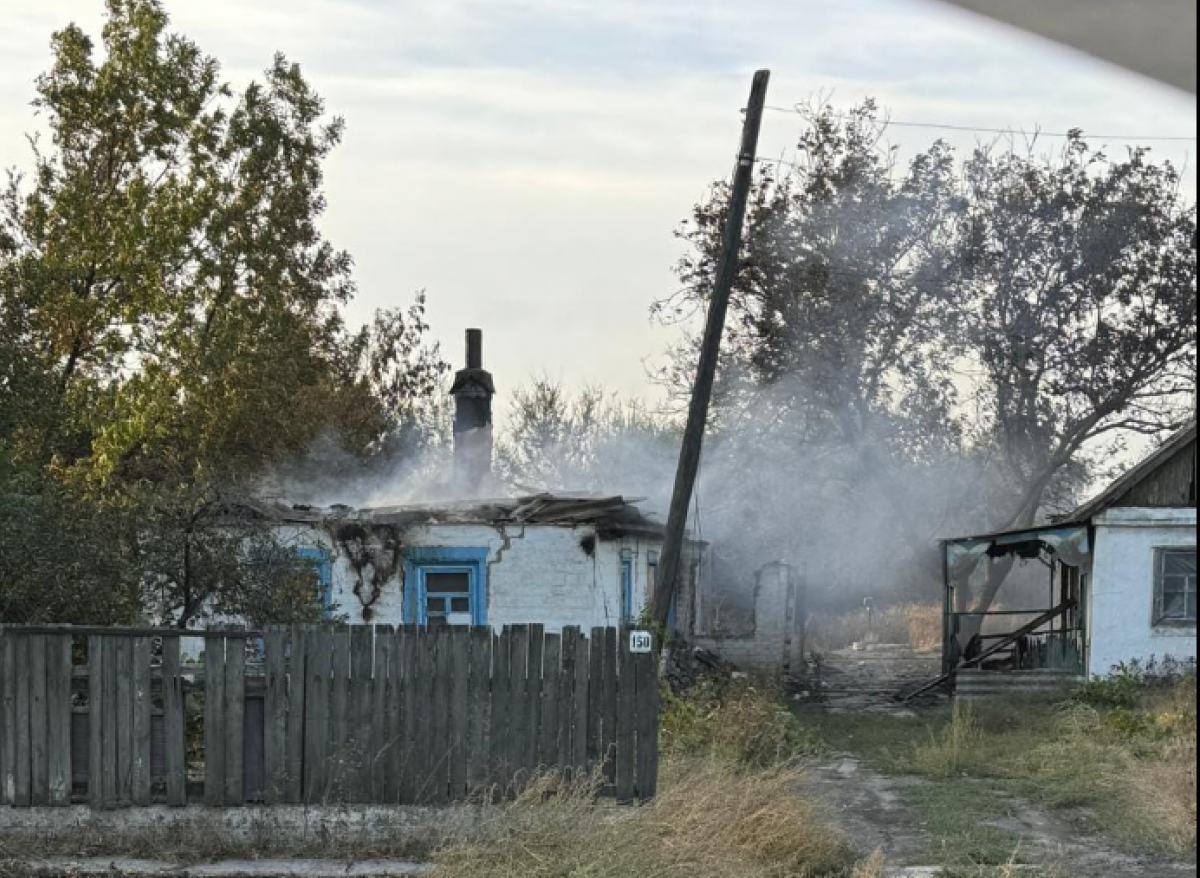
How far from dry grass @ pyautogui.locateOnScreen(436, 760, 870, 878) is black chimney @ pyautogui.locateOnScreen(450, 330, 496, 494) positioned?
54.3 feet

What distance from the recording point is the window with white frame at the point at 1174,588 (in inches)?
890

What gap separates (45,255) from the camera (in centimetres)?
2627

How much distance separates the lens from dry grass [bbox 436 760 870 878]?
869cm

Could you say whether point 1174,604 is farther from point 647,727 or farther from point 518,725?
point 518,725

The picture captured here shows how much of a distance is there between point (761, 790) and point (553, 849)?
176cm

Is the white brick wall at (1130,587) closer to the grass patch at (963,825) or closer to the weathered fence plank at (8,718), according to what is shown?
the grass patch at (963,825)

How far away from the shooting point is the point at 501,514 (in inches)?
831

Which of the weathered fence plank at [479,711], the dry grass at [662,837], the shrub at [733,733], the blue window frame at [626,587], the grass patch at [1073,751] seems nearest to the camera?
the dry grass at [662,837]

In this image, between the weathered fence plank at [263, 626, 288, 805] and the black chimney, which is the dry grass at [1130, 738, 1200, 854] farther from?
the black chimney

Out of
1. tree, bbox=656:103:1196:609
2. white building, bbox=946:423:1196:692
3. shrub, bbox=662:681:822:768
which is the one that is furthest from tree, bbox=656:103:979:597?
shrub, bbox=662:681:822:768

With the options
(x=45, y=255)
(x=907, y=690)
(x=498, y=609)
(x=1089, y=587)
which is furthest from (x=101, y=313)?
(x=1089, y=587)

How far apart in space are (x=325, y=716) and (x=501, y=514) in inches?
431

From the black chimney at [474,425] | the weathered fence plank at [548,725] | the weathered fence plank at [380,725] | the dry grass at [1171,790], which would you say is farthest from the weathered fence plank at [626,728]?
the black chimney at [474,425]

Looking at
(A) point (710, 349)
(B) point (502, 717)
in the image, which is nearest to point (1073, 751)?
(A) point (710, 349)
